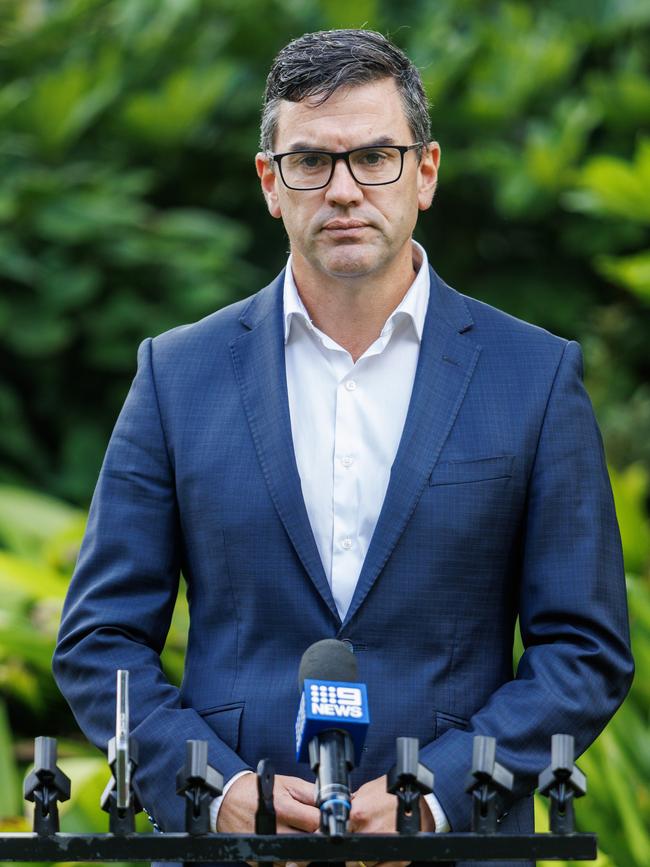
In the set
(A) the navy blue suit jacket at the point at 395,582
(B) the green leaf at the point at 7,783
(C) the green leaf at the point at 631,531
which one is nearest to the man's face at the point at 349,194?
(A) the navy blue suit jacket at the point at 395,582

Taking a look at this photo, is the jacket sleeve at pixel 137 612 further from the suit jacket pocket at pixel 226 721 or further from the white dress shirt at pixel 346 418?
the white dress shirt at pixel 346 418

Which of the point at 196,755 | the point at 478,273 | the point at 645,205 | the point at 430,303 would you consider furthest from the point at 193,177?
the point at 196,755

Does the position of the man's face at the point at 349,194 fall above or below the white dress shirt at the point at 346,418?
above

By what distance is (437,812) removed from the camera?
2178 millimetres

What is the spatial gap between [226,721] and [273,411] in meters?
0.51

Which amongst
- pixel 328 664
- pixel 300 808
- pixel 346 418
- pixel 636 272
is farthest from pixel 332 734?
pixel 636 272

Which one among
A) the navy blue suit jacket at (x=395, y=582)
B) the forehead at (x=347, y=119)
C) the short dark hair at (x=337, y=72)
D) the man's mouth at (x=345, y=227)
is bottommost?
the navy blue suit jacket at (x=395, y=582)

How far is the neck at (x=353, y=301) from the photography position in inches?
95.1

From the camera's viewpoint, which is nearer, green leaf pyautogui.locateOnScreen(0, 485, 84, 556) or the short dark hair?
the short dark hair

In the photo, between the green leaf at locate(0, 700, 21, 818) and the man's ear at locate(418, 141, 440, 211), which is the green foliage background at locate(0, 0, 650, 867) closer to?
the green leaf at locate(0, 700, 21, 818)

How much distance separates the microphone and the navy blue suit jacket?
0.45m

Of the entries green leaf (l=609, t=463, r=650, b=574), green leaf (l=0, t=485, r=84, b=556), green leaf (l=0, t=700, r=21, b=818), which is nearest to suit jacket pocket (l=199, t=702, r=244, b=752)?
green leaf (l=0, t=700, r=21, b=818)

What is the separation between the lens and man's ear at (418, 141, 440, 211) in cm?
245

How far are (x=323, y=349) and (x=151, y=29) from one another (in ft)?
17.4
